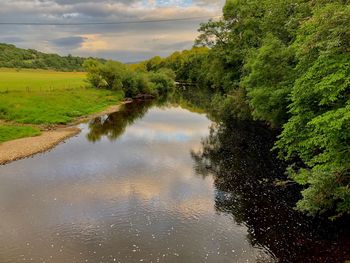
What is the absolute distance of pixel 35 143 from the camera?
31297mm

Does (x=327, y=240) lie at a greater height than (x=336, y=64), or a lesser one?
lesser

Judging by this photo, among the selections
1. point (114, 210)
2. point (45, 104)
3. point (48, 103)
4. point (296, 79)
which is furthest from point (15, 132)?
point (296, 79)

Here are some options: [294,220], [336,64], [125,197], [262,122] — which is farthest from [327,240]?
[262,122]

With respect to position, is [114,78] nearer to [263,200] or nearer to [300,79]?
[263,200]

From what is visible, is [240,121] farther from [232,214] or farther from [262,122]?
[232,214]

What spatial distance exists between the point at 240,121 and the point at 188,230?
2773 cm

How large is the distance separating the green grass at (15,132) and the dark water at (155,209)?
5299 millimetres

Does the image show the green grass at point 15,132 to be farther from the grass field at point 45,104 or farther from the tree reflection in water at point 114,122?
the tree reflection in water at point 114,122

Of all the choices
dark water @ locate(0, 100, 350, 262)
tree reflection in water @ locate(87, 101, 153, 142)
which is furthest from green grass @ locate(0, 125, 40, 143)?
tree reflection in water @ locate(87, 101, 153, 142)

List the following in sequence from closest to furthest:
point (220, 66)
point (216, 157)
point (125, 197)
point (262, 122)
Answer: point (125, 197), point (216, 157), point (262, 122), point (220, 66)

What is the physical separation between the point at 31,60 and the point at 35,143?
115920 millimetres

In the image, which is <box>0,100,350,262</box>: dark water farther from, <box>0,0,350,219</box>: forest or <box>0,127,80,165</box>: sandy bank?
<box>0,0,350,219</box>: forest

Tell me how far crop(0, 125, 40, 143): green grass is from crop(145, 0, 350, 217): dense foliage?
21.5m

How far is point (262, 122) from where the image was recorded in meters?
40.3
